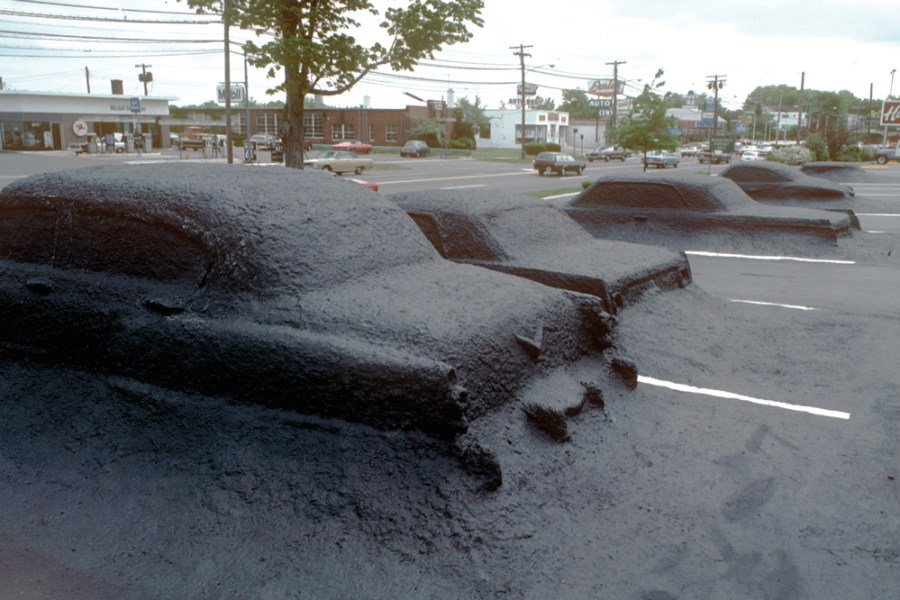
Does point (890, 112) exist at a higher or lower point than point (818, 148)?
higher

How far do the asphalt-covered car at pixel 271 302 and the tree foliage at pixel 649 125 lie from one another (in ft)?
87.5

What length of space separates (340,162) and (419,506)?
1409 inches

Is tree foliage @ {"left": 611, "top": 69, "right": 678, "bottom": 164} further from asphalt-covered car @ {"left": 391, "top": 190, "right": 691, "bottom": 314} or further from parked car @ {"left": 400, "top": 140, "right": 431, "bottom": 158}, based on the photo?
parked car @ {"left": 400, "top": 140, "right": 431, "bottom": 158}

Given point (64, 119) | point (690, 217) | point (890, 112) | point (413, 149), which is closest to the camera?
point (690, 217)

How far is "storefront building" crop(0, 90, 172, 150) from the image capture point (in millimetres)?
59750

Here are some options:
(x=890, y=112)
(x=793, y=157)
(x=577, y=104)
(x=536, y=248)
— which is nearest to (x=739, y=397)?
(x=536, y=248)

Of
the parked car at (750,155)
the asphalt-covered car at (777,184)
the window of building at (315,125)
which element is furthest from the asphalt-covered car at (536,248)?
the window of building at (315,125)

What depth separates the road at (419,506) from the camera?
311cm

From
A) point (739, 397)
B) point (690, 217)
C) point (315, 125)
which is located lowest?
point (739, 397)

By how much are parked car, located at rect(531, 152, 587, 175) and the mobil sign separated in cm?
3321

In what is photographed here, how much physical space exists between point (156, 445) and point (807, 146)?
150 ft

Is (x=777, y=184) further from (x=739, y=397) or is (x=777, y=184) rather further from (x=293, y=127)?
(x=739, y=397)

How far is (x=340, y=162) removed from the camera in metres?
37.7

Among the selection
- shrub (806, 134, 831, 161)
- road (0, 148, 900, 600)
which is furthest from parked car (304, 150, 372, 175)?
road (0, 148, 900, 600)
